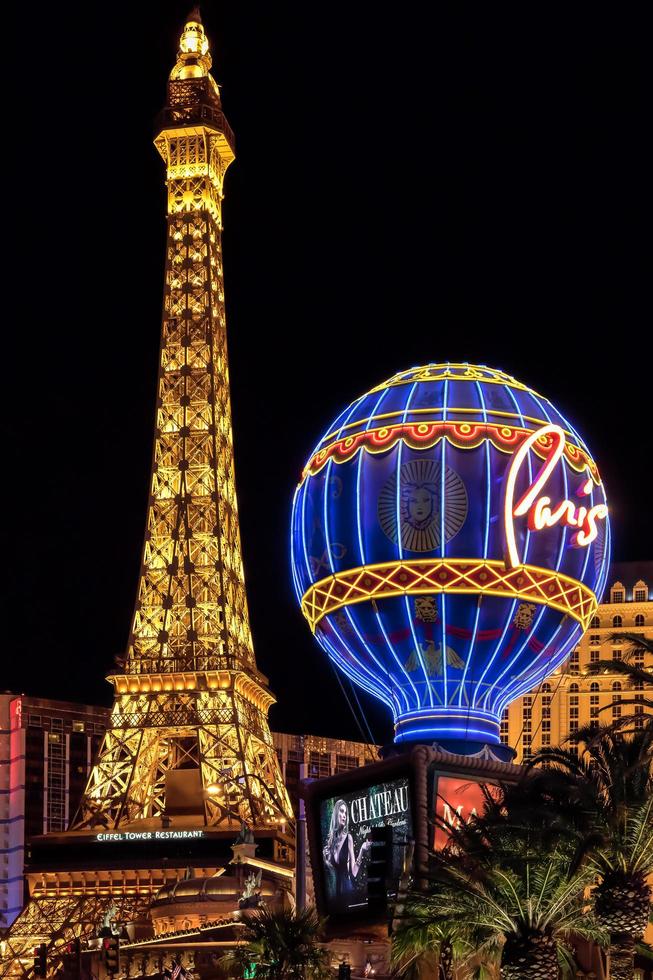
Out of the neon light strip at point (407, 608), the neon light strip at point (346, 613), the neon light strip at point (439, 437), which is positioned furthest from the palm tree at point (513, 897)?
the neon light strip at point (439, 437)

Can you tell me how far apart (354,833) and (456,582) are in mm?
8795

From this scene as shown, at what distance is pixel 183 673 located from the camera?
352ft

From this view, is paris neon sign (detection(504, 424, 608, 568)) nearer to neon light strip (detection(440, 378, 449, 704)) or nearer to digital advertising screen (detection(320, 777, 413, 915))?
neon light strip (detection(440, 378, 449, 704))

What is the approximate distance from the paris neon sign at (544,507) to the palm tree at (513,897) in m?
9.37

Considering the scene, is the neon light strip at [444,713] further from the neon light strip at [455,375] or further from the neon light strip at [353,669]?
the neon light strip at [455,375]

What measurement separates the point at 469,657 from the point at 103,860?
181 feet

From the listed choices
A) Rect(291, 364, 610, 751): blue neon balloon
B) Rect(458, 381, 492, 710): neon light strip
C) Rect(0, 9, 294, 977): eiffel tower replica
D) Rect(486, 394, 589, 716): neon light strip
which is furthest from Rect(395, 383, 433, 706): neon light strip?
Rect(0, 9, 294, 977): eiffel tower replica

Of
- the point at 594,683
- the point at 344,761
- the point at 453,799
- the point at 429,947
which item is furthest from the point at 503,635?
the point at 344,761

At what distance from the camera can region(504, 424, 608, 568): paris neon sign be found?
5125 centimetres

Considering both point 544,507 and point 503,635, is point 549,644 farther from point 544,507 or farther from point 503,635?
point 544,507

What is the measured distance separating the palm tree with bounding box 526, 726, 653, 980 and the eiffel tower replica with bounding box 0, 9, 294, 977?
2244 inches

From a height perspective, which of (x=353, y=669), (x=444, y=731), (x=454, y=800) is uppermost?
(x=353, y=669)

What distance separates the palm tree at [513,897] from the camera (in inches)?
1610

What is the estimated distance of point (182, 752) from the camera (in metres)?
116
